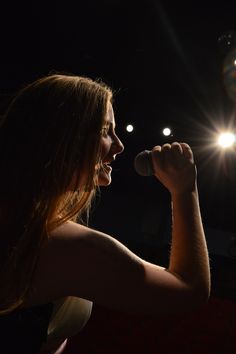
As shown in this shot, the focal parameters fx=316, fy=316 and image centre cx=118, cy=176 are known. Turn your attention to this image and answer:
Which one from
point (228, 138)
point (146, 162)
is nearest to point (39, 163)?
point (146, 162)

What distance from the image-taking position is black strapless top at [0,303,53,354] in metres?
0.75

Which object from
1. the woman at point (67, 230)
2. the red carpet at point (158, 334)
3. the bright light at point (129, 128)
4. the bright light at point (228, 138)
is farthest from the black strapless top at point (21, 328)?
the bright light at point (129, 128)

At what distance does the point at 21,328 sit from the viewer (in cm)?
76

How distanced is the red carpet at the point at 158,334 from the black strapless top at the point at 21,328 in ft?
5.94

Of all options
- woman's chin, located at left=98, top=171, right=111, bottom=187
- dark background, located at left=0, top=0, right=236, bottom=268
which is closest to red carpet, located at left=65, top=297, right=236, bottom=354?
woman's chin, located at left=98, top=171, right=111, bottom=187

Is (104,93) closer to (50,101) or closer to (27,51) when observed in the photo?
(50,101)

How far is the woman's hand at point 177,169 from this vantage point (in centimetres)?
91

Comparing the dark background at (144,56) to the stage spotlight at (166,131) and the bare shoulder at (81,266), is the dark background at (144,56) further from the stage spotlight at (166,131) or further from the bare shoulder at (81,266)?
the bare shoulder at (81,266)

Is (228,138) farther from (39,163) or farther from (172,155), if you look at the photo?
(39,163)

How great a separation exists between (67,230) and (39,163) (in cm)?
19

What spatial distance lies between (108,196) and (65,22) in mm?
8678

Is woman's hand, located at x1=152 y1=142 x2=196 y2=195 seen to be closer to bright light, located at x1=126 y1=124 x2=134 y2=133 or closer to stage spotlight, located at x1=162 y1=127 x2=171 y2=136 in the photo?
stage spotlight, located at x1=162 y1=127 x2=171 y2=136

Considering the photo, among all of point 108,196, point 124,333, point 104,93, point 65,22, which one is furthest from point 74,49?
point 108,196

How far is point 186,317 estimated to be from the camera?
300 centimetres
